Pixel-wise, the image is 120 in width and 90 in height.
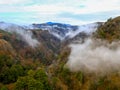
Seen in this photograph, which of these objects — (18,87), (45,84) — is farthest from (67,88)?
(18,87)

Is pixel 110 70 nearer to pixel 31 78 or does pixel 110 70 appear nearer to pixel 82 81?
pixel 82 81

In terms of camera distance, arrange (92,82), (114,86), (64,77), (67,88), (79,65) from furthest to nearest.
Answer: (79,65), (64,77), (67,88), (92,82), (114,86)

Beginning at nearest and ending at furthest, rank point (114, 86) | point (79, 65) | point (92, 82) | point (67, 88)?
point (114, 86) → point (92, 82) → point (67, 88) → point (79, 65)

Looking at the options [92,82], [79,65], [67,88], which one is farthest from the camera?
[79,65]

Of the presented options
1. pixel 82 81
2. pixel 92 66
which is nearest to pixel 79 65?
pixel 92 66

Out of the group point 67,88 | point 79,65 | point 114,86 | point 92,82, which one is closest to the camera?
point 114,86

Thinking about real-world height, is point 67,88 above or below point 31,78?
below

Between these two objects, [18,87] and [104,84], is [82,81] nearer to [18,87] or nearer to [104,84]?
[104,84]

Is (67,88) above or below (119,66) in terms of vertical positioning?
below

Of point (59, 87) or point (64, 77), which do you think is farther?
point (64, 77)
